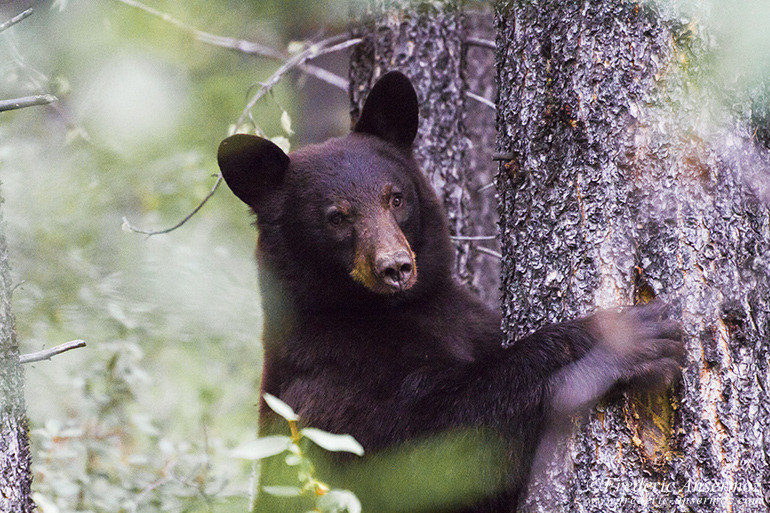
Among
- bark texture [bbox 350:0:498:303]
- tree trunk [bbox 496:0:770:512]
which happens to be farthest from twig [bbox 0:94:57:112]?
bark texture [bbox 350:0:498:303]

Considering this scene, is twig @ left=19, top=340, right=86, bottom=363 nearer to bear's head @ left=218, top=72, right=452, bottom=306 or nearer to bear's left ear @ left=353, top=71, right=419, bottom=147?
bear's head @ left=218, top=72, right=452, bottom=306

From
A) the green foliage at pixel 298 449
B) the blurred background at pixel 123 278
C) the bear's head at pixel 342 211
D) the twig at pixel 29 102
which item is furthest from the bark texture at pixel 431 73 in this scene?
the green foliage at pixel 298 449

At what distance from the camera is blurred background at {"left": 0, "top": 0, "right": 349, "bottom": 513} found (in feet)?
15.2

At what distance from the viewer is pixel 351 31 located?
522 centimetres

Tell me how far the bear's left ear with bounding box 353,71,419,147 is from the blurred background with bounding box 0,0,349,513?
574 millimetres

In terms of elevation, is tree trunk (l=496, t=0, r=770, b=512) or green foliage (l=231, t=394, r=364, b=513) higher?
tree trunk (l=496, t=0, r=770, b=512)

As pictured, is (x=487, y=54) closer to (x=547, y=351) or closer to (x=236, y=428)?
(x=236, y=428)

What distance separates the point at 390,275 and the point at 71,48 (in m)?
4.52

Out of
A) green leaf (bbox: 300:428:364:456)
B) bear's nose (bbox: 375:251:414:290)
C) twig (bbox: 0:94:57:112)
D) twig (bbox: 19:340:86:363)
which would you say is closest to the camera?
green leaf (bbox: 300:428:364:456)

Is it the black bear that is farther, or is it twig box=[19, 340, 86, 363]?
the black bear

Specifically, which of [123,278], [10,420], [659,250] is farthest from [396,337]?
[123,278]

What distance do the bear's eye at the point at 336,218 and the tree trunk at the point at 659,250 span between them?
1.03m

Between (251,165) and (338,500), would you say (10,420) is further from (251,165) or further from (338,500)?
(251,165)

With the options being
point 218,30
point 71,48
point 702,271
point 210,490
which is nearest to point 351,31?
point 71,48
